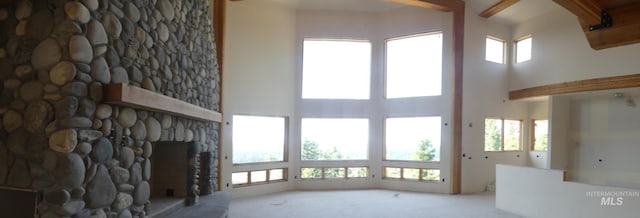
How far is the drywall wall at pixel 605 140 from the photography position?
748 centimetres

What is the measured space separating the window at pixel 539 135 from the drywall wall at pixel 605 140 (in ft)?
4.84

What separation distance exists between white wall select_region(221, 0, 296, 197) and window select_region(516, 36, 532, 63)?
5.80 meters

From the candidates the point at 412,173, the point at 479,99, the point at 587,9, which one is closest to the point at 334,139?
the point at 412,173

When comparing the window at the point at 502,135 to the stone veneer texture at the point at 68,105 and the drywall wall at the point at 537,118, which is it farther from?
the stone veneer texture at the point at 68,105

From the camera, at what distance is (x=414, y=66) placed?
8.98 m

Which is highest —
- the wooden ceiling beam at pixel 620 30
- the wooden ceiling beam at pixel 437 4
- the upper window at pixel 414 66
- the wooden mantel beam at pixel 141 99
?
the wooden ceiling beam at pixel 437 4

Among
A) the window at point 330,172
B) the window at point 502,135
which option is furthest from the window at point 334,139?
the window at point 502,135

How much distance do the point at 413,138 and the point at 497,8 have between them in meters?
3.62

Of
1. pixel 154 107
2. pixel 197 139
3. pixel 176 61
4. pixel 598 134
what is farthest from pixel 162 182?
pixel 598 134

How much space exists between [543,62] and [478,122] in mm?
1989

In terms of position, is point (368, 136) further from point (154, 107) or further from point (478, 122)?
point (154, 107)

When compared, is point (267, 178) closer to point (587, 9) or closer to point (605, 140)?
point (587, 9)

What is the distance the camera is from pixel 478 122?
8914 millimetres

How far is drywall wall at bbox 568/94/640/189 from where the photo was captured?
748cm
